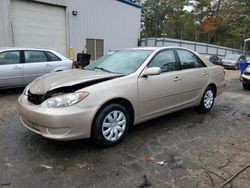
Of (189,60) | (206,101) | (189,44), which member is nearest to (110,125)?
(189,60)

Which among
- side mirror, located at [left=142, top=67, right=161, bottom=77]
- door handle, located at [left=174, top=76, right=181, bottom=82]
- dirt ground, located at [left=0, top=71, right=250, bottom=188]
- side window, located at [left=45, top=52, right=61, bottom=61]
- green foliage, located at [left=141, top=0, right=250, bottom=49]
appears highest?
green foliage, located at [left=141, top=0, right=250, bottom=49]

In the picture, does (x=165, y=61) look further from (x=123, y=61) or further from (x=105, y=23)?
(x=105, y=23)

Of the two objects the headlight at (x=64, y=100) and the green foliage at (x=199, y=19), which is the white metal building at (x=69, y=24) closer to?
the headlight at (x=64, y=100)

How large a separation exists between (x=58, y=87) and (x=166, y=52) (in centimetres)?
217

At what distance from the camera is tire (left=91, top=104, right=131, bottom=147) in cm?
314

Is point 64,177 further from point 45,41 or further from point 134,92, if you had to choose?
point 45,41

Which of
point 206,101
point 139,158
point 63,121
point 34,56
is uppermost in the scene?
point 34,56

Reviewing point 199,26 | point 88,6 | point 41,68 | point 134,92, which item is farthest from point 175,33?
point 134,92

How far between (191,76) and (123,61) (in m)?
1.45

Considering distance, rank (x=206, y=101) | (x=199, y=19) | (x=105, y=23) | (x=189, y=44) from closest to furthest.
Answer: (x=206, y=101)
(x=105, y=23)
(x=189, y=44)
(x=199, y=19)

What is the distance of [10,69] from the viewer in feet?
21.1

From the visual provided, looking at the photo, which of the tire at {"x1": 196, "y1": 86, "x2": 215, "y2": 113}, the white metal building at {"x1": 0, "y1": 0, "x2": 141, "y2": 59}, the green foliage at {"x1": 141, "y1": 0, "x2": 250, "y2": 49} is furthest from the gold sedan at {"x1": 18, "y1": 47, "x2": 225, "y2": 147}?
the green foliage at {"x1": 141, "y1": 0, "x2": 250, "y2": 49}

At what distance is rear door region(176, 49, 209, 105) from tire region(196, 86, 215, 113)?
0.76 feet

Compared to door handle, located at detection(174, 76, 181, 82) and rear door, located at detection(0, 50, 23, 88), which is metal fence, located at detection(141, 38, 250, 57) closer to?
rear door, located at detection(0, 50, 23, 88)
